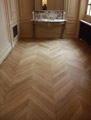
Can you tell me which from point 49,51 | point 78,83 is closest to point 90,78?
point 78,83

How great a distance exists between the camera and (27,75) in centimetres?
234

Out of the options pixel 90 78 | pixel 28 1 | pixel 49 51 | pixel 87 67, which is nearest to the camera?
pixel 90 78

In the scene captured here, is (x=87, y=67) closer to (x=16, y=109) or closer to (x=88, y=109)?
(x=88, y=109)

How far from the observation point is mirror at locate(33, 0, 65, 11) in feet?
14.5

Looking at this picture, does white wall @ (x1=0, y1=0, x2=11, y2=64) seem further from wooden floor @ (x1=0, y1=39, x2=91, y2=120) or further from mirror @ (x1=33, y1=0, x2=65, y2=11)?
mirror @ (x1=33, y1=0, x2=65, y2=11)

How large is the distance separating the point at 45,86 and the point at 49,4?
3.49 metres

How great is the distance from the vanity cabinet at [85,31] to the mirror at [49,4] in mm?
979

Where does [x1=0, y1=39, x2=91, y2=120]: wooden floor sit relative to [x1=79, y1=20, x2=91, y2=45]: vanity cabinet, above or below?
below

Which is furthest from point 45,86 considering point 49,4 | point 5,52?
point 49,4

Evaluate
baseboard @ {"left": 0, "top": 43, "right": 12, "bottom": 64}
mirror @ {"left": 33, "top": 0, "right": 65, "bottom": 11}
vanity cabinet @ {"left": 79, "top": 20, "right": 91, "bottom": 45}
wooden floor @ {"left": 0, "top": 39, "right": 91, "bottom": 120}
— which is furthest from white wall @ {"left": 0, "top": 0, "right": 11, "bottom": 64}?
vanity cabinet @ {"left": 79, "top": 20, "right": 91, "bottom": 45}

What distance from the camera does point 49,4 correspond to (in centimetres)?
447

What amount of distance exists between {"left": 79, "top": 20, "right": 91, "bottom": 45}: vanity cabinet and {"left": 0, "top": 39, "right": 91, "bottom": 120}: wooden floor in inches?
31.8

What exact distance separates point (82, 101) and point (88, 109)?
0.49 feet

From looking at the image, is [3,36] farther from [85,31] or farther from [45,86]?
[85,31]
